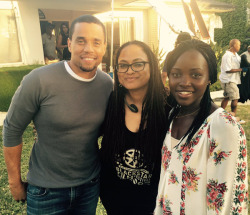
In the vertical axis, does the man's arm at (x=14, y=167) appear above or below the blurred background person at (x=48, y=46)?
below

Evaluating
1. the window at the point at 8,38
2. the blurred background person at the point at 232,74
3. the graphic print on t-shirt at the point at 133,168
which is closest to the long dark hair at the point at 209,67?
the graphic print on t-shirt at the point at 133,168

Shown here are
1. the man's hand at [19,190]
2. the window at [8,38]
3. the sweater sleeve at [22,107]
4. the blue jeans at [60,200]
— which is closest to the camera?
the sweater sleeve at [22,107]

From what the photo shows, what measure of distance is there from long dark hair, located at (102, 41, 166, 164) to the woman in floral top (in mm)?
240

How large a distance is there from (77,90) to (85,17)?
2.05 feet

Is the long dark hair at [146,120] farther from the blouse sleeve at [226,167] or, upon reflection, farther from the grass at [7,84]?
the grass at [7,84]

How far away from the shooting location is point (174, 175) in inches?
60.3

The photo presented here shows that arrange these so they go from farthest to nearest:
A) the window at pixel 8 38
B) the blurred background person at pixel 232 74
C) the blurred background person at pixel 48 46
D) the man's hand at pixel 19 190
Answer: the blurred background person at pixel 48 46, the window at pixel 8 38, the blurred background person at pixel 232 74, the man's hand at pixel 19 190

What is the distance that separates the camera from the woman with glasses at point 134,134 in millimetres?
1956

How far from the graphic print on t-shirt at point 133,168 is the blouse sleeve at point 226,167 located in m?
0.67

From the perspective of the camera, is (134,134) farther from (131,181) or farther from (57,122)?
(57,122)

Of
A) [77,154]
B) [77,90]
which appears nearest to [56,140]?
[77,154]

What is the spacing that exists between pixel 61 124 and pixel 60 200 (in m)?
0.63

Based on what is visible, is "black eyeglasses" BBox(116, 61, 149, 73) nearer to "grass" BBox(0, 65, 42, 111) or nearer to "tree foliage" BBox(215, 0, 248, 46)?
"grass" BBox(0, 65, 42, 111)

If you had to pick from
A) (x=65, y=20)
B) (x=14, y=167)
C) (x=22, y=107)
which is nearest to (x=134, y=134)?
(x=22, y=107)
